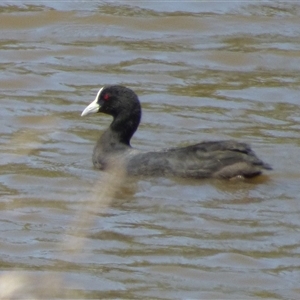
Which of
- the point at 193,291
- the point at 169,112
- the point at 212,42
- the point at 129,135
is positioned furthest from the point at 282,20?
the point at 193,291

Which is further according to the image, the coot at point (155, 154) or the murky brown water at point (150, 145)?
the coot at point (155, 154)

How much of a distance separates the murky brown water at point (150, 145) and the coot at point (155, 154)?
130mm

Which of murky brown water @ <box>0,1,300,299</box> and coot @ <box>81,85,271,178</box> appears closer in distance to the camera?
murky brown water @ <box>0,1,300,299</box>

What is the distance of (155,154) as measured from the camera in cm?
985

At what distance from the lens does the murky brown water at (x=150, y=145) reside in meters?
7.47

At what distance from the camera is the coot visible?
9.60 m

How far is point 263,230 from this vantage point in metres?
8.41

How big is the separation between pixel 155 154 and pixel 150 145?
95cm

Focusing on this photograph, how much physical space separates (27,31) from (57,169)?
458cm

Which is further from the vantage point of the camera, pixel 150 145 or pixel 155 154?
pixel 150 145

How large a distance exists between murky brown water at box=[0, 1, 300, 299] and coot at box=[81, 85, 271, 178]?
0.13 metres

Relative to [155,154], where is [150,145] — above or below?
below

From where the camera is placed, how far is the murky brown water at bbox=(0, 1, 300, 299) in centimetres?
747

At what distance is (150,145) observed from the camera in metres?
10.8
